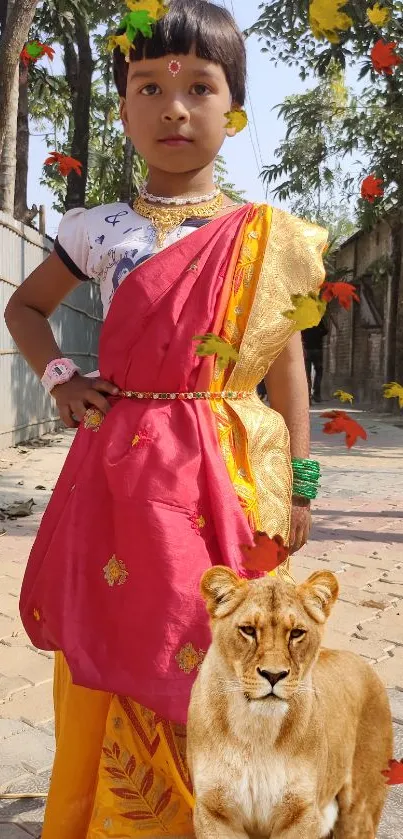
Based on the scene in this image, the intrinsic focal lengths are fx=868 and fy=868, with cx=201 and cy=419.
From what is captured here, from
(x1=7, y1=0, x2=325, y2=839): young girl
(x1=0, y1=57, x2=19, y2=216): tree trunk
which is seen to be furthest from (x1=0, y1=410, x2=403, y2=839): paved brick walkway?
(x1=0, y1=57, x2=19, y2=216): tree trunk

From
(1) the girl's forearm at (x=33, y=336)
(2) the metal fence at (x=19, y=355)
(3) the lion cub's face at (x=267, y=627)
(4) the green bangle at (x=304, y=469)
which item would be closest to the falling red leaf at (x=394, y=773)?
(3) the lion cub's face at (x=267, y=627)

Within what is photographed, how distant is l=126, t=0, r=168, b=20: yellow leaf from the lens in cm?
140

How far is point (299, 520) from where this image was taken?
1.80 metres

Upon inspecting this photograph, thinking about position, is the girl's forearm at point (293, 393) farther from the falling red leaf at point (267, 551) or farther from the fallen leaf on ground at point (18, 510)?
the fallen leaf on ground at point (18, 510)

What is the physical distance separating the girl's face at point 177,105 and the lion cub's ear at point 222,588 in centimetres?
92

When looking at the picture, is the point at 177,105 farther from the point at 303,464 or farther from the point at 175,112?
the point at 303,464

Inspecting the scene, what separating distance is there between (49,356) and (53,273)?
23 centimetres

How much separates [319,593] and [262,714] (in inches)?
6.3

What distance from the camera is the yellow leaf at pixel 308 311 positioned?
4.06 ft

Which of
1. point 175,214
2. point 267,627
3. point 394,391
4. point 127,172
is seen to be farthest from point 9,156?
point 127,172

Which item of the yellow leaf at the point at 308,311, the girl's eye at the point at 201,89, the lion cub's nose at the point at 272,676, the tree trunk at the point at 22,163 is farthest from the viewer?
the tree trunk at the point at 22,163

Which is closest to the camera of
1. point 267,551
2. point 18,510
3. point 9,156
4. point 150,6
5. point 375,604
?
point 267,551

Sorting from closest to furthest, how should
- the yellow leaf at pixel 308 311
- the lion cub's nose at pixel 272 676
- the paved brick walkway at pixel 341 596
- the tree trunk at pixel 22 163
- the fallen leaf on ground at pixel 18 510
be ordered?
the lion cub's nose at pixel 272 676 → the yellow leaf at pixel 308 311 → the paved brick walkway at pixel 341 596 → the fallen leaf on ground at pixel 18 510 → the tree trunk at pixel 22 163

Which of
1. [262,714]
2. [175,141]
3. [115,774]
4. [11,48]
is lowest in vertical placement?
[115,774]
